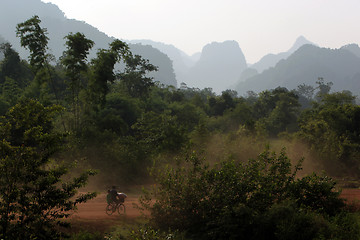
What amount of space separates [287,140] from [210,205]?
22830mm

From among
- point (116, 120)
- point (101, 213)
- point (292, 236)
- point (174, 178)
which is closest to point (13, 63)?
point (116, 120)

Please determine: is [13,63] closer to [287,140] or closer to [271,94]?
[287,140]

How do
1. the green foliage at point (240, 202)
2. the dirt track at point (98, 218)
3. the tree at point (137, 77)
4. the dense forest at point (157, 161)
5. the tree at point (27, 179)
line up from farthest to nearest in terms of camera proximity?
the tree at point (137, 77)
the dirt track at point (98, 218)
the green foliage at point (240, 202)
the dense forest at point (157, 161)
the tree at point (27, 179)

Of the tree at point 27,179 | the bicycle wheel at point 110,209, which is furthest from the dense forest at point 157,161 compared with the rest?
the bicycle wheel at point 110,209

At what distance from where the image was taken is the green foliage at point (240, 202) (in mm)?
8938

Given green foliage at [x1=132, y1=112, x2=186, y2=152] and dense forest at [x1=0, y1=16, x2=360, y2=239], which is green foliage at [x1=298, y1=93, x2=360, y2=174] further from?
green foliage at [x1=132, y1=112, x2=186, y2=152]

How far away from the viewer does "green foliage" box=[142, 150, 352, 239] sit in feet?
29.3

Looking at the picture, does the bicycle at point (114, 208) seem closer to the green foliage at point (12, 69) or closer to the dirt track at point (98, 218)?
the dirt track at point (98, 218)

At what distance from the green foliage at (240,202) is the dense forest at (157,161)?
38mm

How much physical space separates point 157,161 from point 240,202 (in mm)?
12978

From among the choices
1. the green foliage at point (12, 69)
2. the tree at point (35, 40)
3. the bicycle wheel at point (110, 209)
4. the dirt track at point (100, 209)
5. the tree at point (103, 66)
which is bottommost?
the dirt track at point (100, 209)

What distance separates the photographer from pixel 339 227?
8.71m

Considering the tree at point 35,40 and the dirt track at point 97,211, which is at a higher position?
the tree at point 35,40

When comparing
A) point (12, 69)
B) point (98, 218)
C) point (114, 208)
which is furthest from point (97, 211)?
point (12, 69)
